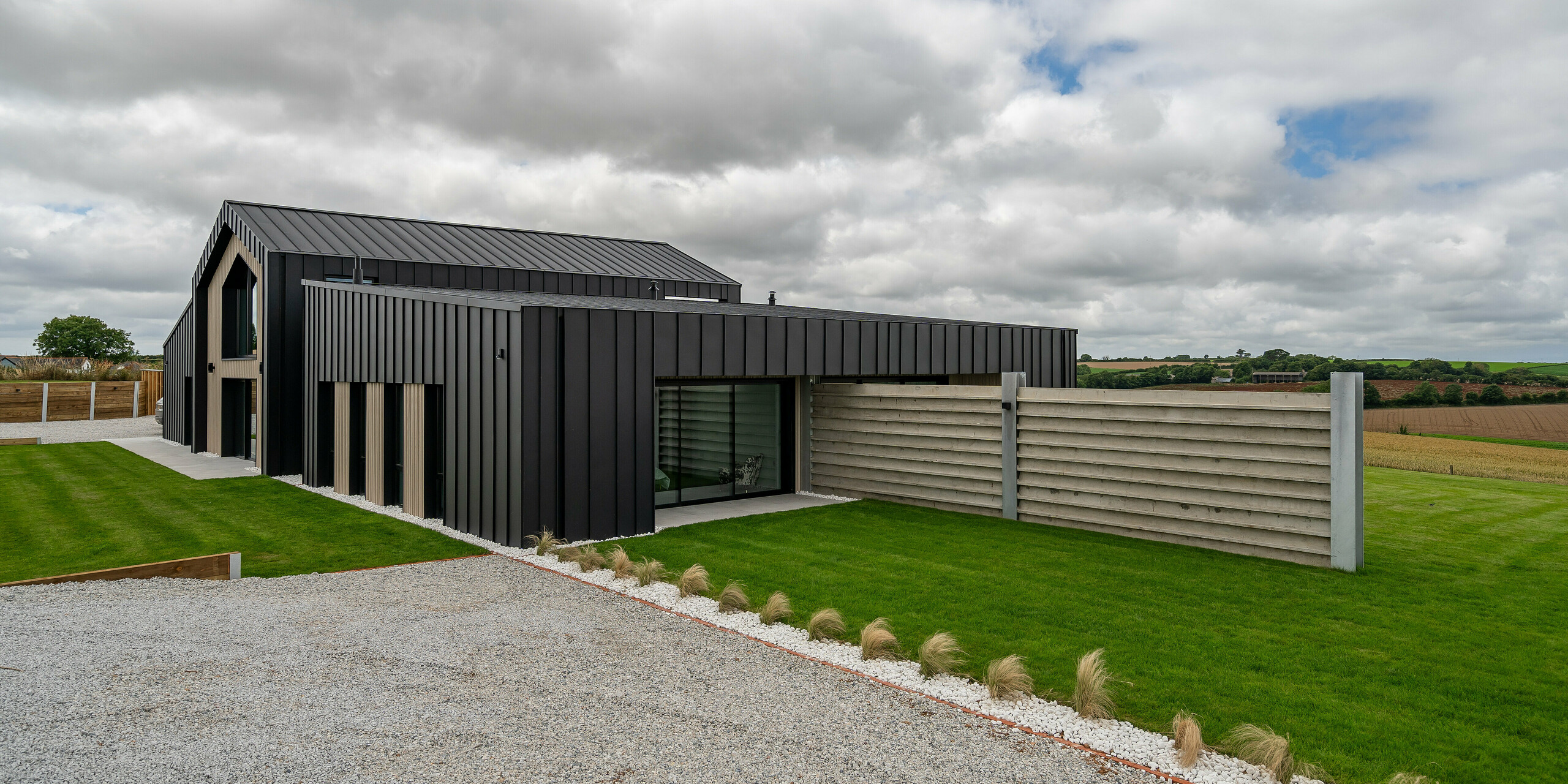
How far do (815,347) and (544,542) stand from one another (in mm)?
4913

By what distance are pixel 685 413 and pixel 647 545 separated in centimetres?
327

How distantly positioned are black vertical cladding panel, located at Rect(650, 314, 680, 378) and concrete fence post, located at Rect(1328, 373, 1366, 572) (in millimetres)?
7132

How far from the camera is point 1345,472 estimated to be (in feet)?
26.4

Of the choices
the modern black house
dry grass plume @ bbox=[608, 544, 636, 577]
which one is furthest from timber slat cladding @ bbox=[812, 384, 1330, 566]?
dry grass plume @ bbox=[608, 544, 636, 577]

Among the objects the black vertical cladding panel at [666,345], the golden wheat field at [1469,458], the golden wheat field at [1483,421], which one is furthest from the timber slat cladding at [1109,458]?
the golden wheat field at [1483,421]

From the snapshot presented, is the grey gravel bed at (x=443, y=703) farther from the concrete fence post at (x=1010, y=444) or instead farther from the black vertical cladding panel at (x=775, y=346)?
the concrete fence post at (x=1010, y=444)

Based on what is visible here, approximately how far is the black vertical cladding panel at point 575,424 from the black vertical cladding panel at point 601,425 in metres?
0.04

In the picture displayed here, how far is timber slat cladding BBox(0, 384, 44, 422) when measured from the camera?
1091 inches

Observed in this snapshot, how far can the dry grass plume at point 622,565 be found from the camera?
7.84m

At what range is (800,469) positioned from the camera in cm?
1356

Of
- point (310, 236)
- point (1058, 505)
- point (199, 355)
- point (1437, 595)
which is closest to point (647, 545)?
point (1058, 505)

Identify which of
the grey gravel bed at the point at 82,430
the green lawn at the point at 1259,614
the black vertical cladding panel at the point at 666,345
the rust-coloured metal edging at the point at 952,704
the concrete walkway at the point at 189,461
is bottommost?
the rust-coloured metal edging at the point at 952,704

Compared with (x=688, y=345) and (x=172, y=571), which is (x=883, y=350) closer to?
(x=688, y=345)

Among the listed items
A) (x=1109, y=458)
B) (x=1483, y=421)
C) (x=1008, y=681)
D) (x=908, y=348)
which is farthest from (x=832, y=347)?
(x=1483, y=421)
